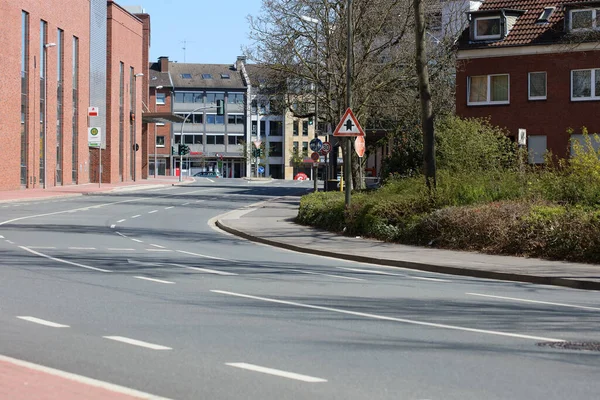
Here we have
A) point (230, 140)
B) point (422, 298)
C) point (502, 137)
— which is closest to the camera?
point (422, 298)

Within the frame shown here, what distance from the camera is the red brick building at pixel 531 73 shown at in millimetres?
43594

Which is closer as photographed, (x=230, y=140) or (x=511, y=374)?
(x=511, y=374)

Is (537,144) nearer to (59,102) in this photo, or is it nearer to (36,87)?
(36,87)

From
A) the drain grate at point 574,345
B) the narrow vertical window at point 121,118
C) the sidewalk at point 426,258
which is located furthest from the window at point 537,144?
the narrow vertical window at point 121,118

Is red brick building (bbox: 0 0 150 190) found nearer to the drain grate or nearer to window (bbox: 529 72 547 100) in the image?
window (bbox: 529 72 547 100)

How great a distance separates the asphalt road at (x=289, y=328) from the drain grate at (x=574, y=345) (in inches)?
5.5

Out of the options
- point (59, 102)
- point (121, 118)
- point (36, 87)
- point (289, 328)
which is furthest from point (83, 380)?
point (121, 118)

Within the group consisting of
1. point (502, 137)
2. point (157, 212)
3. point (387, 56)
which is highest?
point (387, 56)

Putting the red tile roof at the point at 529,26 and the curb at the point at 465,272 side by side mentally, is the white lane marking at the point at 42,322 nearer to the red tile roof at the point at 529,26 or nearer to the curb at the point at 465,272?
the curb at the point at 465,272

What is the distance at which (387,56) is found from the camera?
43500 mm

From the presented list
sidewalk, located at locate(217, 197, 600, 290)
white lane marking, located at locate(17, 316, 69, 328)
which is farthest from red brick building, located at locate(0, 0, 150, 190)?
white lane marking, located at locate(17, 316, 69, 328)

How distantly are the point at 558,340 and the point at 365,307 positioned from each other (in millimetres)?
2881

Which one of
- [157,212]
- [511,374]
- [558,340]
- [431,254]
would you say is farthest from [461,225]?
[157,212]

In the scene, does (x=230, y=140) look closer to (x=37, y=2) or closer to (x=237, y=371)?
(x=37, y=2)
